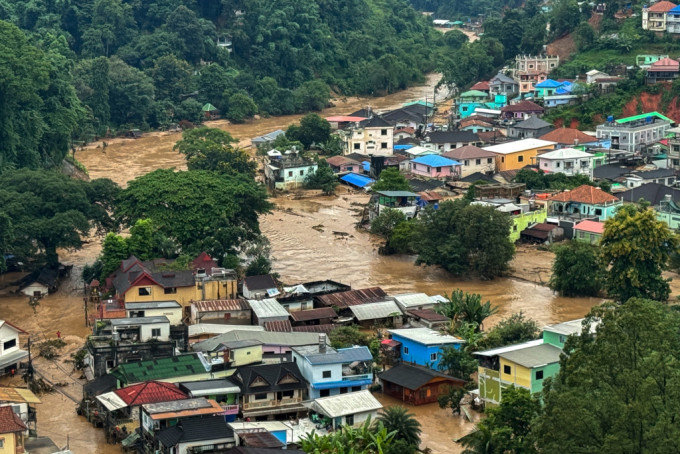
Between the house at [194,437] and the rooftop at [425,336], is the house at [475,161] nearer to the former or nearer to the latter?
the rooftop at [425,336]

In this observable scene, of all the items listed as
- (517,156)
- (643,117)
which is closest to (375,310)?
(517,156)

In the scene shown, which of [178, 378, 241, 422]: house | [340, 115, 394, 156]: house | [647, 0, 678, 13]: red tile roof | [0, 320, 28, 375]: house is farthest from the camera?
[647, 0, 678, 13]: red tile roof

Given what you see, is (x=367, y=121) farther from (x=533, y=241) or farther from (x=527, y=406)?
(x=527, y=406)

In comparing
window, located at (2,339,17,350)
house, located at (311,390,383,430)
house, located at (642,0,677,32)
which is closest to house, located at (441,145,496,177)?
house, located at (642,0,677,32)

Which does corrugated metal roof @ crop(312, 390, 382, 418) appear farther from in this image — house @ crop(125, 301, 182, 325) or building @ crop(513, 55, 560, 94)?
building @ crop(513, 55, 560, 94)

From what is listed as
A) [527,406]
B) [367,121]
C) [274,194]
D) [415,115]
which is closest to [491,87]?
[415,115]

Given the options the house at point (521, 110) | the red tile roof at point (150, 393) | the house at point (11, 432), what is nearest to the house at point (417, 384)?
the red tile roof at point (150, 393)
